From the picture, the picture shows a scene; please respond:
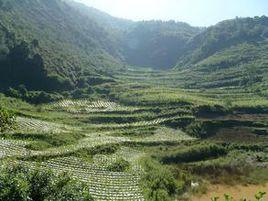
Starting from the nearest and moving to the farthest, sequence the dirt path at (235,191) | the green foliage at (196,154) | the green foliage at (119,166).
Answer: the dirt path at (235,191)
the green foliage at (119,166)
the green foliage at (196,154)

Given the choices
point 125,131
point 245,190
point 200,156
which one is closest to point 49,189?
point 245,190

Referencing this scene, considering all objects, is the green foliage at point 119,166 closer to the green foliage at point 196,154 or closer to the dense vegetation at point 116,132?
the dense vegetation at point 116,132

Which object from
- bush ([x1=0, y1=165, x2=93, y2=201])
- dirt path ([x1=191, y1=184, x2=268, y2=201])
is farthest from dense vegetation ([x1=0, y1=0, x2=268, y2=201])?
dirt path ([x1=191, y1=184, x2=268, y2=201])

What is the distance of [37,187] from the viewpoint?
3209 cm

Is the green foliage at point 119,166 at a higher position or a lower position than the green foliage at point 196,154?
higher

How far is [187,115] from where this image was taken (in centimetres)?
10600

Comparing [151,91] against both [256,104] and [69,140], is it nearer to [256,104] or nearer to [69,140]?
[256,104]

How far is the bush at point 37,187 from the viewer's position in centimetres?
2981

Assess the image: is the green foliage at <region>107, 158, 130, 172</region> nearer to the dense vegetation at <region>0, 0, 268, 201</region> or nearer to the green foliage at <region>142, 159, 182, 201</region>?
the dense vegetation at <region>0, 0, 268, 201</region>

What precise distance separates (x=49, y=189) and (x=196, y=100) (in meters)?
91.9

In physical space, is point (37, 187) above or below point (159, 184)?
above

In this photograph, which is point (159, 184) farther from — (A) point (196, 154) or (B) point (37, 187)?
(B) point (37, 187)

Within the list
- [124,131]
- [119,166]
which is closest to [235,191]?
[119,166]

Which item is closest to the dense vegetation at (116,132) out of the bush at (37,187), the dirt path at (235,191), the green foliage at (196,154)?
the bush at (37,187)
